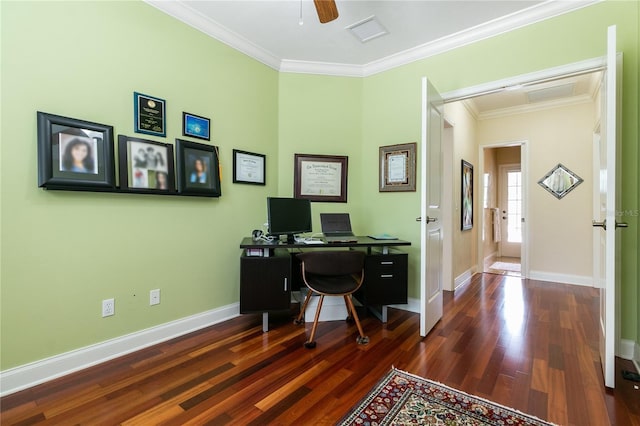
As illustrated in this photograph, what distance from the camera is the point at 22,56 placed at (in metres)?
1.71

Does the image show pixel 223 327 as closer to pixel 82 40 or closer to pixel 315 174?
pixel 315 174

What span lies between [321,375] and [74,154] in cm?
212

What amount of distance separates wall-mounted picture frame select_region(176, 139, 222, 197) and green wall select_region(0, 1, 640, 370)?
0.38 ft

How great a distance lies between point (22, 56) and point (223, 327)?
7.61 feet

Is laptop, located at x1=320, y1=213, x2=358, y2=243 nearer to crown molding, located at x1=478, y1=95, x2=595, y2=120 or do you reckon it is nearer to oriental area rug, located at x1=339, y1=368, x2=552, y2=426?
oriental area rug, located at x1=339, y1=368, x2=552, y2=426

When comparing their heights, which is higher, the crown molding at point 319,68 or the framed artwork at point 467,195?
the crown molding at point 319,68

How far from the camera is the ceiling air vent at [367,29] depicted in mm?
2592

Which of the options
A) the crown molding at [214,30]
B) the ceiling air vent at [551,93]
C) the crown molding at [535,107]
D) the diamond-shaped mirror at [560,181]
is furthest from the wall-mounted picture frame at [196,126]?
the diamond-shaped mirror at [560,181]

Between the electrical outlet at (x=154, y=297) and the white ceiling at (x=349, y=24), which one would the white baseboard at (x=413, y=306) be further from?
the white ceiling at (x=349, y=24)

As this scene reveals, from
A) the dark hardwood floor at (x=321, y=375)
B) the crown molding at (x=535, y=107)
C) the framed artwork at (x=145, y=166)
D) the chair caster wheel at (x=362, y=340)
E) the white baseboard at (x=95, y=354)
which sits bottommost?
the dark hardwood floor at (x=321, y=375)

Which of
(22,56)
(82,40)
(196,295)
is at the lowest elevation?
(196,295)

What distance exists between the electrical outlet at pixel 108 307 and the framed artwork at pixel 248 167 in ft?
4.57

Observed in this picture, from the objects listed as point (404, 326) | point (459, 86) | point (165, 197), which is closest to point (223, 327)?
point (165, 197)

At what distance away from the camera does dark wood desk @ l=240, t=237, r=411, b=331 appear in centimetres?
251
